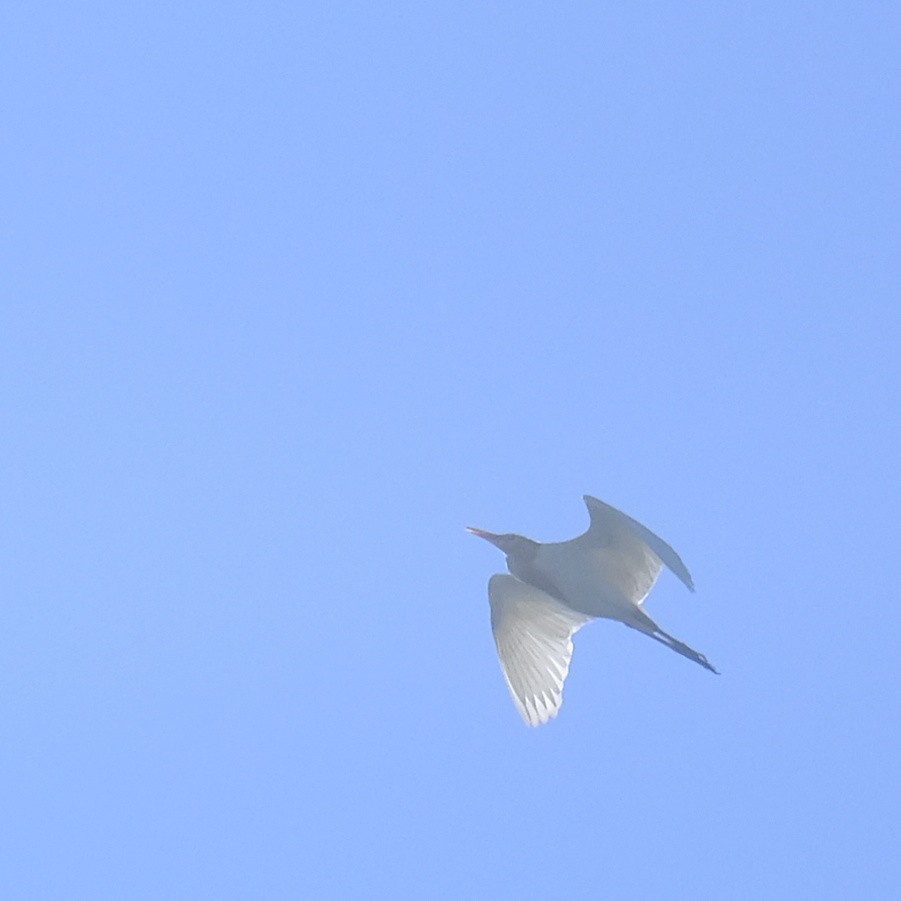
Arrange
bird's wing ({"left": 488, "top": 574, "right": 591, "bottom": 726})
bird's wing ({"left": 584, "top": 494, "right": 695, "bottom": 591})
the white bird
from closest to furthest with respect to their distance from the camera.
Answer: bird's wing ({"left": 584, "top": 494, "right": 695, "bottom": 591}) → the white bird → bird's wing ({"left": 488, "top": 574, "right": 591, "bottom": 726})

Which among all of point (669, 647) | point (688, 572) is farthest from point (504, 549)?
point (688, 572)

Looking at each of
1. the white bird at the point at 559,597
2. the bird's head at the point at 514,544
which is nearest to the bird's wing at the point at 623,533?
the white bird at the point at 559,597

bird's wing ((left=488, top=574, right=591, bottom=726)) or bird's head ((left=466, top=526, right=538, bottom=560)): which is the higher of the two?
bird's head ((left=466, top=526, right=538, bottom=560))

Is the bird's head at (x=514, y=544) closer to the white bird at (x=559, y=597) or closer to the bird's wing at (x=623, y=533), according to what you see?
the white bird at (x=559, y=597)

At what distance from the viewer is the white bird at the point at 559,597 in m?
12.4

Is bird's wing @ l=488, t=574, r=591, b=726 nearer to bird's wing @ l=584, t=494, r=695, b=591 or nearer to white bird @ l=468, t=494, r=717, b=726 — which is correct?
white bird @ l=468, t=494, r=717, b=726

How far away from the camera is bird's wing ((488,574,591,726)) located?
13148mm

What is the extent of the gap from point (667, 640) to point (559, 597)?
1058 mm

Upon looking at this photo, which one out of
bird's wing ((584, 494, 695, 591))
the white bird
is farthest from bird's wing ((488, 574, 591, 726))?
bird's wing ((584, 494, 695, 591))

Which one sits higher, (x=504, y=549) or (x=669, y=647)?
(x=504, y=549)

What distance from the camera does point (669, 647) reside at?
12312mm

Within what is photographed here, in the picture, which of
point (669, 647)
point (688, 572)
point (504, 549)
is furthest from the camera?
point (504, 549)

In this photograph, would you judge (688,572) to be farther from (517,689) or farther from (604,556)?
(517,689)

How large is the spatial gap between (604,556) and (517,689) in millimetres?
1608
